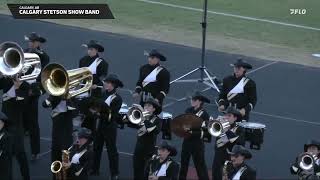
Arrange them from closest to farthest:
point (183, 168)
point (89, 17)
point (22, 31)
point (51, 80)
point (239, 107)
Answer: point (51, 80) → point (183, 168) → point (239, 107) → point (22, 31) → point (89, 17)

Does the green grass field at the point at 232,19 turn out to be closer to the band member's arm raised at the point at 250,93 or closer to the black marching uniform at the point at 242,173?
the band member's arm raised at the point at 250,93

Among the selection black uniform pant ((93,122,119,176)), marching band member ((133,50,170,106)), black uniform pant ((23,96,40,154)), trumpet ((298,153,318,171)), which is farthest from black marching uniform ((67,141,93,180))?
trumpet ((298,153,318,171))

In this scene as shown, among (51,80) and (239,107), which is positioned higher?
→ (51,80)

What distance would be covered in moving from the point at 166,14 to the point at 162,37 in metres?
3.27

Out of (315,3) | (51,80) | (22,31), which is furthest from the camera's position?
(315,3)

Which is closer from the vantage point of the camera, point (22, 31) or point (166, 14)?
point (22, 31)

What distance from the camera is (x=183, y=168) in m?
13.5

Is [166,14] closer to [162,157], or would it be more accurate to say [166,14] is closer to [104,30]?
[104,30]

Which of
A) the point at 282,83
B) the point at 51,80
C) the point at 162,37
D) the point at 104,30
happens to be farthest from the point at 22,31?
the point at 51,80

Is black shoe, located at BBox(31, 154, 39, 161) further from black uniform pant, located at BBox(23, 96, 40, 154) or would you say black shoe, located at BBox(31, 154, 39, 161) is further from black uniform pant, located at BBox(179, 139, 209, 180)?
black uniform pant, located at BBox(179, 139, 209, 180)

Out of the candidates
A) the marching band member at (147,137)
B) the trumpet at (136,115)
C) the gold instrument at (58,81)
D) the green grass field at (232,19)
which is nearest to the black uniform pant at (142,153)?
the marching band member at (147,137)

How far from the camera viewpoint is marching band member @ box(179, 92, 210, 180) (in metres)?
13.3

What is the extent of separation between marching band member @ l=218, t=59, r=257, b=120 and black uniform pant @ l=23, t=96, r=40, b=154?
129 inches

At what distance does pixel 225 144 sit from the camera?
42.2 ft
